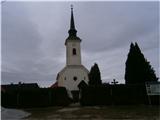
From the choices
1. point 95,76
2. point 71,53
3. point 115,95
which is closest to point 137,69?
point 115,95

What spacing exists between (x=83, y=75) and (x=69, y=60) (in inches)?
136

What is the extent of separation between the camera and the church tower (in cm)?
4012

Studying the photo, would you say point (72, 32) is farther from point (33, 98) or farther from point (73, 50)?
point (33, 98)

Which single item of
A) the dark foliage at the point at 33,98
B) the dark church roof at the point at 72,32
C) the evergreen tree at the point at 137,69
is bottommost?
the dark foliage at the point at 33,98

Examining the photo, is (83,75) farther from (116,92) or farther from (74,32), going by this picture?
(116,92)

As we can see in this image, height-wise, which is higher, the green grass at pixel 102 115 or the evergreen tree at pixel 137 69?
the evergreen tree at pixel 137 69

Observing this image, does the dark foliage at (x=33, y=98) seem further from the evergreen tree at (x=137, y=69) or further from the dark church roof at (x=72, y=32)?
the dark church roof at (x=72, y=32)

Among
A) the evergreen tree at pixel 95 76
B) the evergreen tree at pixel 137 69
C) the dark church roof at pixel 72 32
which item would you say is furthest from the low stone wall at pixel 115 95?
the dark church roof at pixel 72 32

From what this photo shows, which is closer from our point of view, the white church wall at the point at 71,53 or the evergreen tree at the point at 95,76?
the evergreen tree at the point at 95,76

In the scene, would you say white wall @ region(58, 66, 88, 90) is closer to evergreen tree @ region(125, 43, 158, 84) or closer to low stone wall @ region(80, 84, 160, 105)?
evergreen tree @ region(125, 43, 158, 84)

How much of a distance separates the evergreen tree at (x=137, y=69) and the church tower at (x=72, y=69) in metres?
13.6

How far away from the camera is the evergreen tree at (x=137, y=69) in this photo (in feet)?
87.9

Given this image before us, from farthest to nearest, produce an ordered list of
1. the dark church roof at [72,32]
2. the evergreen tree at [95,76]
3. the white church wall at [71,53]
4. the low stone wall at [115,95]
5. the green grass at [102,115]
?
1. the dark church roof at [72,32]
2. the white church wall at [71,53]
3. the evergreen tree at [95,76]
4. the low stone wall at [115,95]
5. the green grass at [102,115]

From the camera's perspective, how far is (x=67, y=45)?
4203cm
